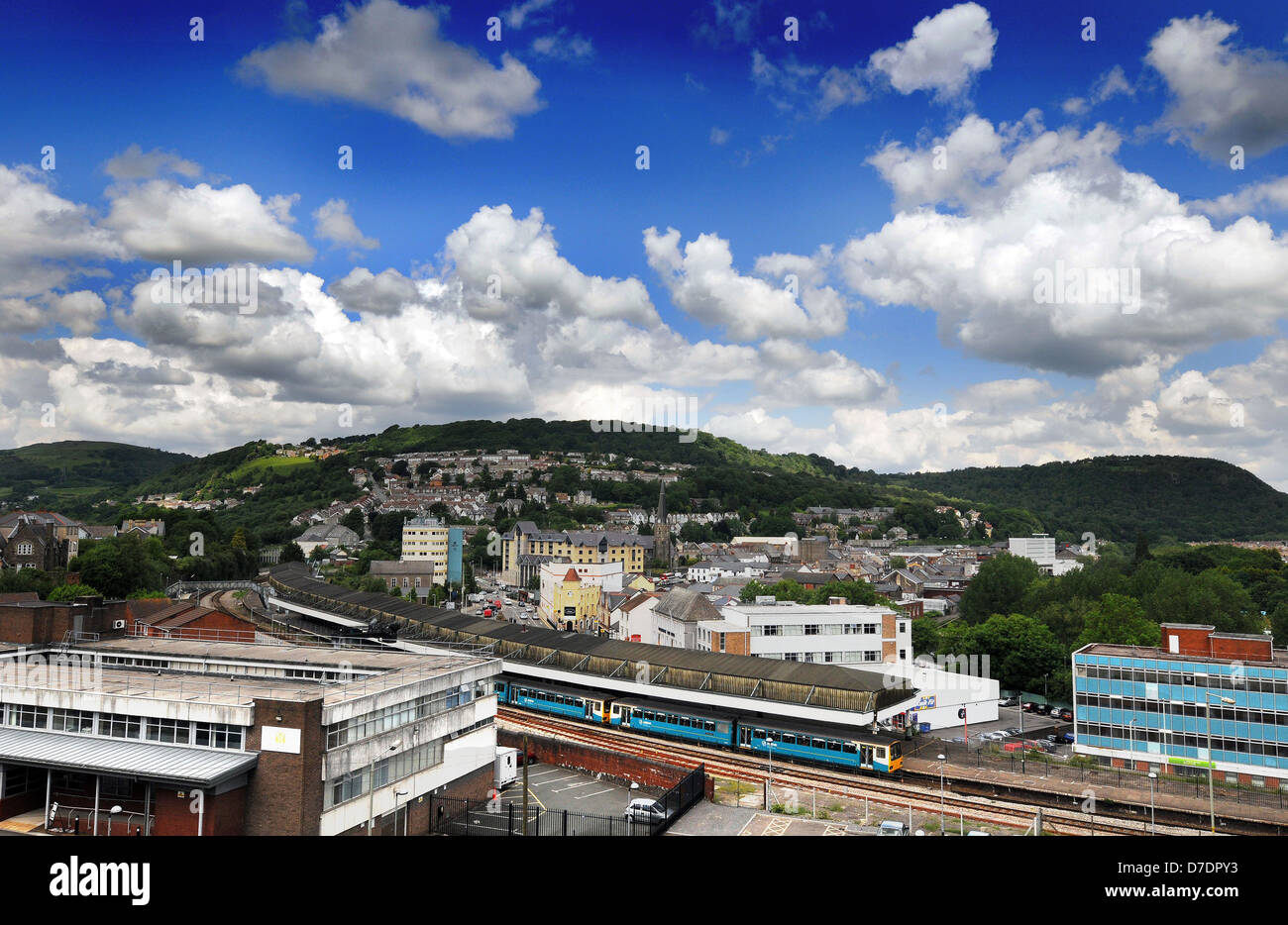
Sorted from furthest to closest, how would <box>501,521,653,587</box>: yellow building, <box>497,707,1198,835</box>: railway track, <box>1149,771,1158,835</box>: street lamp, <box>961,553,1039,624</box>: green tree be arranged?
<box>501,521,653,587</box>: yellow building → <box>961,553,1039,624</box>: green tree → <box>1149,771,1158,835</box>: street lamp → <box>497,707,1198,835</box>: railway track

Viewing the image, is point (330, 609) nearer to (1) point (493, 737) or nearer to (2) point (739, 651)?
(2) point (739, 651)

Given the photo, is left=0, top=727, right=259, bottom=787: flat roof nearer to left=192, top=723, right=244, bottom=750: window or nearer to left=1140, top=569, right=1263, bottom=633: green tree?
left=192, top=723, right=244, bottom=750: window

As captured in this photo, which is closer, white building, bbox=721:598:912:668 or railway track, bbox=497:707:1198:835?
railway track, bbox=497:707:1198:835

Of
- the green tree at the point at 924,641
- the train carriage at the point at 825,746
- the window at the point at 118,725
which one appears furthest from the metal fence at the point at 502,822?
the green tree at the point at 924,641

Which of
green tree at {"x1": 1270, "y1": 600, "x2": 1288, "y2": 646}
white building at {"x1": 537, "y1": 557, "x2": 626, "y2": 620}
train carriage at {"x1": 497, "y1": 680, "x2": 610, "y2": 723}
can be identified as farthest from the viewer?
white building at {"x1": 537, "y1": 557, "x2": 626, "y2": 620}

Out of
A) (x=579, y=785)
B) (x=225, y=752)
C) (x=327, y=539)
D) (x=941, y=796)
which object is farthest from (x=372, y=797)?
(x=327, y=539)

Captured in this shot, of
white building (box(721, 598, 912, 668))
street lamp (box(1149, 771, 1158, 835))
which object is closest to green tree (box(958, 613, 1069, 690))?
white building (box(721, 598, 912, 668))

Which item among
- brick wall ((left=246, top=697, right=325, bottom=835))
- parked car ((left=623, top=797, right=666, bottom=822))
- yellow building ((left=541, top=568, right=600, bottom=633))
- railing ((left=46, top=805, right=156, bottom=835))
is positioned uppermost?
brick wall ((left=246, top=697, right=325, bottom=835))
